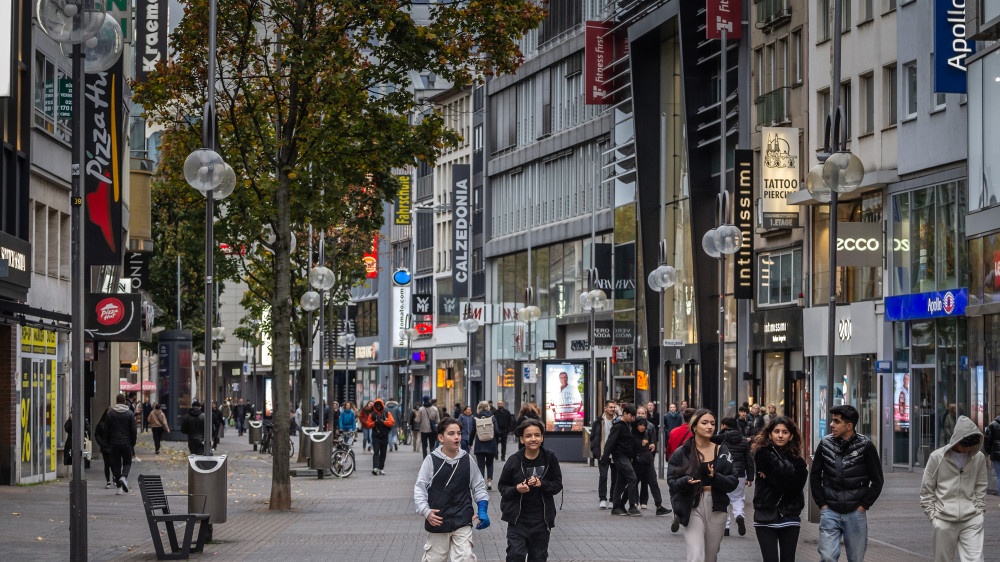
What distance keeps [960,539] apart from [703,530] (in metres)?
2.19

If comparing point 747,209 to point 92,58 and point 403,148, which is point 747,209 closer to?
point 403,148

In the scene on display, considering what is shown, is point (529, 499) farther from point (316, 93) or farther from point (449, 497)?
point (316, 93)

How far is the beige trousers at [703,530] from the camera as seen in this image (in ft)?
44.9

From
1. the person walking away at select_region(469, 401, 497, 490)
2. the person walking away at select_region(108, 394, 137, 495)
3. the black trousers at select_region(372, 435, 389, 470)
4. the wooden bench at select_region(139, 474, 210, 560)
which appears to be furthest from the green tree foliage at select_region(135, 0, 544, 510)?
the black trousers at select_region(372, 435, 389, 470)

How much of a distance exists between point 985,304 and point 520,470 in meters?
19.5

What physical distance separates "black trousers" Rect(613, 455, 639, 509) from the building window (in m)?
20.9

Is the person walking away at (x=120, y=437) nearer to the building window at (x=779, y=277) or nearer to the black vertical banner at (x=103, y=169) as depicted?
the black vertical banner at (x=103, y=169)

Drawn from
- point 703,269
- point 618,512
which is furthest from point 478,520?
point 703,269

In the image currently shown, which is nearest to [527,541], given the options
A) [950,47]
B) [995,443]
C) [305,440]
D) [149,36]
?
[995,443]

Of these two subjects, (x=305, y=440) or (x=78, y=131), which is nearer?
(x=78, y=131)

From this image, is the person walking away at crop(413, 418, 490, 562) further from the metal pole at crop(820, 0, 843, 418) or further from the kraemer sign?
the kraemer sign

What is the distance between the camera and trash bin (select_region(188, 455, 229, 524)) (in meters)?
21.1

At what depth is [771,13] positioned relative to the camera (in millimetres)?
47688

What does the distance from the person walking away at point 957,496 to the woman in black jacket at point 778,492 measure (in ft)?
3.74
